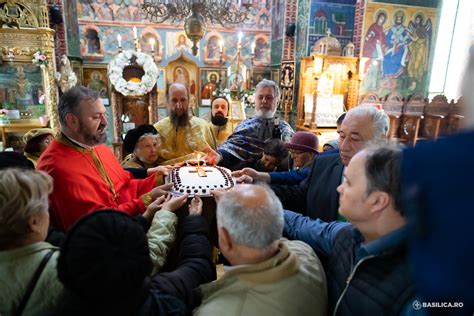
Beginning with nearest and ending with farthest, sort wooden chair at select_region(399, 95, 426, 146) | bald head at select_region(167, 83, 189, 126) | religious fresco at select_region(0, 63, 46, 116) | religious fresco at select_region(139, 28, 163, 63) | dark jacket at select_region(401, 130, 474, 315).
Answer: dark jacket at select_region(401, 130, 474, 315)
bald head at select_region(167, 83, 189, 126)
religious fresco at select_region(0, 63, 46, 116)
wooden chair at select_region(399, 95, 426, 146)
religious fresco at select_region(139, 28, 163, 63)

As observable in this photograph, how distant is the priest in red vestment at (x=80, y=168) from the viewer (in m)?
2.18

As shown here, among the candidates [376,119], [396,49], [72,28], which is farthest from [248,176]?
[396,49]

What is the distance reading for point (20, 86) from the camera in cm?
749

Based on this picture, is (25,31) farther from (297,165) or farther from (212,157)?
(297,165)

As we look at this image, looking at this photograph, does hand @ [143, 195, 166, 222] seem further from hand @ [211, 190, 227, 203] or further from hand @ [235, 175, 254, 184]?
hand @ [235, 175, 254, 184]

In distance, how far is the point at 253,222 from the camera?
3.82 ft

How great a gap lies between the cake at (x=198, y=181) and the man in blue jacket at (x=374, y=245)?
114 cm

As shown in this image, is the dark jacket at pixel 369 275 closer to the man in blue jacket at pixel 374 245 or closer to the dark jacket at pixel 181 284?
the man in blue jacket at pixel 374 245

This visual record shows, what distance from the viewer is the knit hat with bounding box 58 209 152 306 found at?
980 millimetres

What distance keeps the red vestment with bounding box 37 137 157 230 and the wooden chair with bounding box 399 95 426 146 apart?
880cm

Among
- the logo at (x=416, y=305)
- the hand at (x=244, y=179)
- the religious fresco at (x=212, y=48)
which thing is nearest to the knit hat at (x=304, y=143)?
the hand at (x=244, y=179)

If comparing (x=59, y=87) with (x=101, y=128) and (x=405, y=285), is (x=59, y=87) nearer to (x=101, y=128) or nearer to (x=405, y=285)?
(x=101, y=128)

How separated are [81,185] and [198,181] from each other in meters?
0.90

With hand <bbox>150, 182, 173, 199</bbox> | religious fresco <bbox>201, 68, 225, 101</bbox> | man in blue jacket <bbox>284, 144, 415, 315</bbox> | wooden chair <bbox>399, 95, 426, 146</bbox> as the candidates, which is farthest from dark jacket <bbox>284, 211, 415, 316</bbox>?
religious fresco <bbox>201, 68, 225, 101</bbox>
